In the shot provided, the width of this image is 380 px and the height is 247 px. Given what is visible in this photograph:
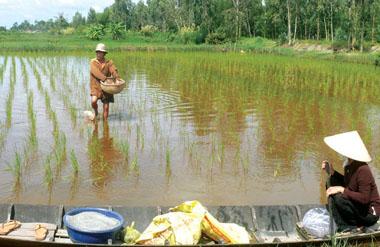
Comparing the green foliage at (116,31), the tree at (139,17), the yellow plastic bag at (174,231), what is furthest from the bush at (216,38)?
the yellow plastic bag at (174,231)

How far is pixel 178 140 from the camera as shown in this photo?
807 cm

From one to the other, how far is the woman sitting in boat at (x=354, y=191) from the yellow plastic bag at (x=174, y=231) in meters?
1.15

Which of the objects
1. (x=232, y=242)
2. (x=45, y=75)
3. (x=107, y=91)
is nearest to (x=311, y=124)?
(x=107, y=91)

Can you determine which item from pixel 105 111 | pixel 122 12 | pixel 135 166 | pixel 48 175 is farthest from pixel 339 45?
pixel 122 12

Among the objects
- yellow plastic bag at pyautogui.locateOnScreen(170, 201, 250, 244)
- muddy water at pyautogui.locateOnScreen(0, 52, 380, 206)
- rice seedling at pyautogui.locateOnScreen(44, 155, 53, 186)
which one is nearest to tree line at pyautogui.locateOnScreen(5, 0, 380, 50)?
muddy water at pyautogui.locateOnScreen(0, 52, 380, 206)

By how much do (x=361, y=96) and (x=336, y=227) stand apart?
10194mm

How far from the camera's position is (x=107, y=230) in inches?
144

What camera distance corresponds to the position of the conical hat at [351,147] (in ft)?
12.7

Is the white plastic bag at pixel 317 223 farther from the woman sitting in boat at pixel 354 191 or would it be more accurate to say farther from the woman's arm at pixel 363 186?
the woman's arm at pixel 363 186

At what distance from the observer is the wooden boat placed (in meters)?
4.05

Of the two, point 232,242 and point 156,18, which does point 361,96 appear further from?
point 156,18

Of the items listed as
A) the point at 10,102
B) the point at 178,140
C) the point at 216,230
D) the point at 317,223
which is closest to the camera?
the point at 216,230

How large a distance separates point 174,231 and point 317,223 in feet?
4.16

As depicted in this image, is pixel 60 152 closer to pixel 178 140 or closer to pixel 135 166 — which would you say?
pixel 135 166
